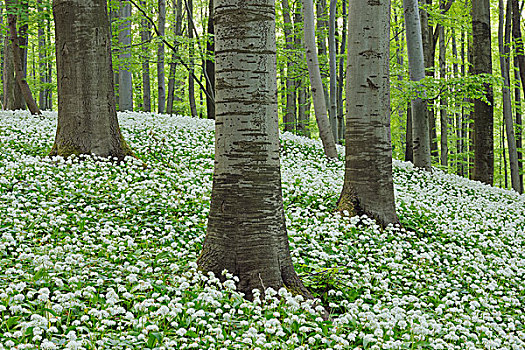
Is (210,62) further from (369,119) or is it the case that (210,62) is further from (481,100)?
(369,119)

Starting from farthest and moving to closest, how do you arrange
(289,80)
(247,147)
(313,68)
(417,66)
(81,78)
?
(289,80)
(417,66)
(313,68)
(81,78)
(247,147)

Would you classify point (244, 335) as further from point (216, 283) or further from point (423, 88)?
point (423, 88)

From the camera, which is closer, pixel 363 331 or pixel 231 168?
pixel 363 331

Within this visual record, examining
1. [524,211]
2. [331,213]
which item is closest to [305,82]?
[524,211]

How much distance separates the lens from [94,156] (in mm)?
8406

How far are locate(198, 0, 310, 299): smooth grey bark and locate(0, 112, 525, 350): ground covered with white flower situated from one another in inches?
11.6

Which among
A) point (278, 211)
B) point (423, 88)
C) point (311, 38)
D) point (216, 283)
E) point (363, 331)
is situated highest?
point (311, 38)

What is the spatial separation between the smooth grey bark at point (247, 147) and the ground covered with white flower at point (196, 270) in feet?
0.97

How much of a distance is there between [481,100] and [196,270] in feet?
40.4

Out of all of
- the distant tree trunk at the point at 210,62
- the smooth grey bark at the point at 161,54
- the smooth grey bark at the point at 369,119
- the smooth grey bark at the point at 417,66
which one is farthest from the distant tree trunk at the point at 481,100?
the smooth grey bark at the point at 161,54

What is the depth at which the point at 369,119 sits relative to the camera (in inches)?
307

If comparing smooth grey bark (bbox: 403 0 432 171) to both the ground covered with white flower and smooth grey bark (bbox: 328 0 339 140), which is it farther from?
the ground covered with white flower

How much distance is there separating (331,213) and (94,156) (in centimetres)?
445

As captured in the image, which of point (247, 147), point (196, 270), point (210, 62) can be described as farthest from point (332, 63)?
point (196, 270)
